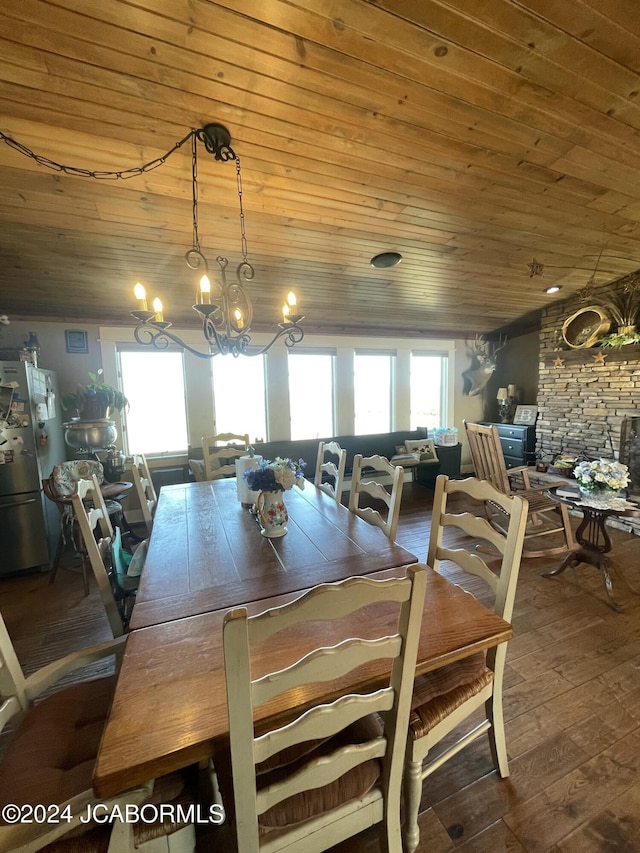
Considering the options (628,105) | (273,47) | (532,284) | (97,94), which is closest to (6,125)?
(97,94)

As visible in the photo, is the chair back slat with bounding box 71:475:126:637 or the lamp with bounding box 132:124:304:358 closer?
the chair back slat with bounding box 71:475:126:637

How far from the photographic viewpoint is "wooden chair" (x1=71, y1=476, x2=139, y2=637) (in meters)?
1.38

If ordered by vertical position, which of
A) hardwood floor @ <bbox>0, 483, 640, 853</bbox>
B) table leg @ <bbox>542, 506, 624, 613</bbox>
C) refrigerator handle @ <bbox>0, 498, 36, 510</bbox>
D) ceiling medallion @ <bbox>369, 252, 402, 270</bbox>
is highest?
ceiling medallion @ <bbox>369, 252, 402, 270</bbox>

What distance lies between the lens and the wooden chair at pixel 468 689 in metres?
1.05

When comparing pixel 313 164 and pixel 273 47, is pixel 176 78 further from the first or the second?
pixel 313 164

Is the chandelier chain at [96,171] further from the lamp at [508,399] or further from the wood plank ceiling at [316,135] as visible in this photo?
the lamp at [508,399]

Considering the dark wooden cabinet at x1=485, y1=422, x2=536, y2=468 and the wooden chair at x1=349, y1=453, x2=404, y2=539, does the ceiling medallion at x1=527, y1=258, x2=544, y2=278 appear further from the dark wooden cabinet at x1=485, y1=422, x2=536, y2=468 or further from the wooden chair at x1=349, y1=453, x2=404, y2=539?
the wooden chair at x1=349, y1=453, x2=404, y2=539

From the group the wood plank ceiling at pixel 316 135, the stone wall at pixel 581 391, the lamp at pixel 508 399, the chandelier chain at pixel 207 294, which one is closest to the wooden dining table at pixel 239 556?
the chandelier chain at pixel 207 294

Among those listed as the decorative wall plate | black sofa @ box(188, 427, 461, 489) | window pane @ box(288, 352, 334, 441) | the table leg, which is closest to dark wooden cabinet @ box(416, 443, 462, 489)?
black sofa @ box(188, 427, 461, 489)

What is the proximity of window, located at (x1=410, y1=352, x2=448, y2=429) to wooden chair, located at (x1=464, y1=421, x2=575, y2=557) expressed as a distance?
1844 millimetres

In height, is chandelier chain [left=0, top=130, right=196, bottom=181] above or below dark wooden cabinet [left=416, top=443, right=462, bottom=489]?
above

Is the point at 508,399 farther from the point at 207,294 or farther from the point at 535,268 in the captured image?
the point at 207,294

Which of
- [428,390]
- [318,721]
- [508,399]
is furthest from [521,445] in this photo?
[318,721]

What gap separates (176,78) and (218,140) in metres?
0.28
